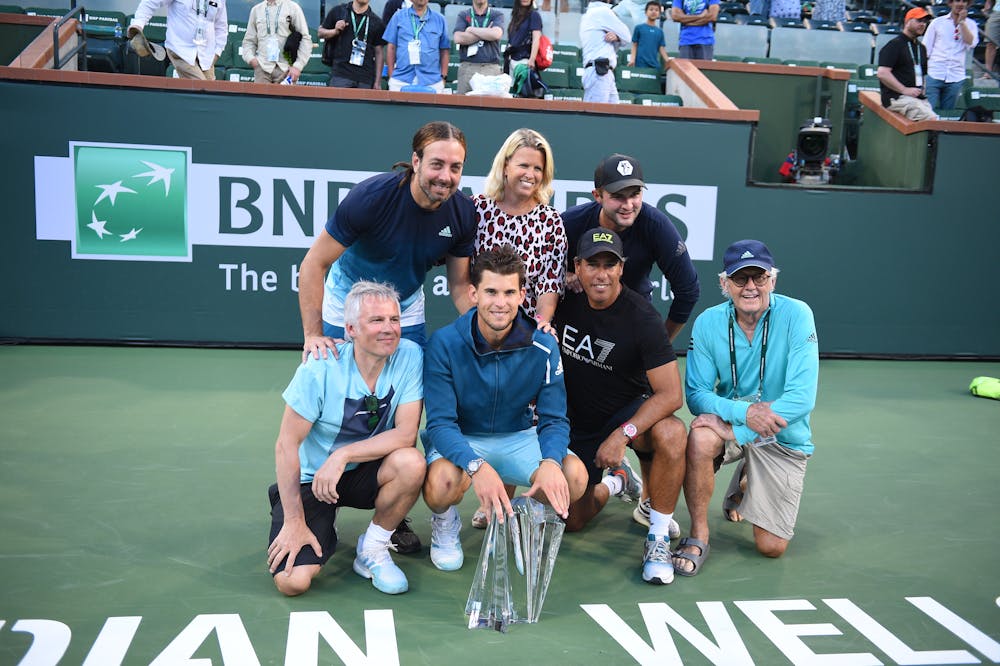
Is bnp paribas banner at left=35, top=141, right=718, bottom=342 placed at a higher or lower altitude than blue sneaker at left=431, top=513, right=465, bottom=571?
higher

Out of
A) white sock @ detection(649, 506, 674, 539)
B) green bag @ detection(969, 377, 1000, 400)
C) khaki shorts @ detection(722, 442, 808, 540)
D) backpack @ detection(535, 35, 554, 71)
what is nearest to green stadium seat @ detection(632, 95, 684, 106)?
backpack @ detection(535, 35, 554, 71)

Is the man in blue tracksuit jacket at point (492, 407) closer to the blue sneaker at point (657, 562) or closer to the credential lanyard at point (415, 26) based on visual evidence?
the blue sneaker at point (657, 562)

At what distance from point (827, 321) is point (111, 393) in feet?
20.5

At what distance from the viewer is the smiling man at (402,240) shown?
163 inches

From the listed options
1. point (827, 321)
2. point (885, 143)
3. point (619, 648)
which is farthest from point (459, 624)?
point (885, 143)

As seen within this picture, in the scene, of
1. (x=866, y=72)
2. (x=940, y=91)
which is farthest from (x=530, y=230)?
(x=866, y=72)

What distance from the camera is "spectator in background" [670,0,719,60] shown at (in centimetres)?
1097

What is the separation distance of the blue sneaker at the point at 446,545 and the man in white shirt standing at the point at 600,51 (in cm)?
647

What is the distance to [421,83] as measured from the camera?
9.16 meters

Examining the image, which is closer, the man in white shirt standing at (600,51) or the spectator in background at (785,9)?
the man in white shirt standing at (600,51)

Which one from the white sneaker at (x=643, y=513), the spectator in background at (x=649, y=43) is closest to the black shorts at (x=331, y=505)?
the white sneaker at (x=643, y=513)

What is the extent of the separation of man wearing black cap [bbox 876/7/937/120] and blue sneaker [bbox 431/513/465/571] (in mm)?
7709

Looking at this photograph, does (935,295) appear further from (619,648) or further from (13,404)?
(13,404)

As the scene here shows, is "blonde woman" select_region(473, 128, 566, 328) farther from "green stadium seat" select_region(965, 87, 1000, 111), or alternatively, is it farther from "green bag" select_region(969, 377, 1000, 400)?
"green stadium seat" select_region(965, 87, 1000, 111)
